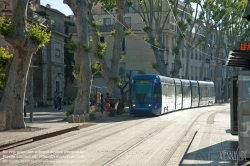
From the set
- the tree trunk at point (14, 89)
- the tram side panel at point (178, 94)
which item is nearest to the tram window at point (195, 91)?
the tram side panel at point (178, 94)

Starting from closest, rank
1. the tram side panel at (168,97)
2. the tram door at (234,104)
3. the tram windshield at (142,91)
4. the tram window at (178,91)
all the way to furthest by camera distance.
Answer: the tram door at (234,104) → the tram windshield at (142,91) → the tram side panel at (168,97) → the tram window at (178,91)

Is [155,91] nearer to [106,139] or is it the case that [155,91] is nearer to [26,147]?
[106,139]

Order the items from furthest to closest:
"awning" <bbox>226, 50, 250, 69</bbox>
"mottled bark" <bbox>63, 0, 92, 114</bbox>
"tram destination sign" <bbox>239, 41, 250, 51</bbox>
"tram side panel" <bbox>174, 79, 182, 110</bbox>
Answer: "tram side panel" <bbox>174, 79, 182, 110</bbox> < "mottled bark" <bbox>63, 0, 92, 114</bbox> < "tram destination sign" <bbox>239, 41, 250, 51</bbox> < "awning" <bbox>226, 50, 250, 69</bbox>

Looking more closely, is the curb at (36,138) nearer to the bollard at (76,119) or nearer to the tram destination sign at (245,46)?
the bollard at (76,119)

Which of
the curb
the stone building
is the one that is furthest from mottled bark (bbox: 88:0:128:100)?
the curb

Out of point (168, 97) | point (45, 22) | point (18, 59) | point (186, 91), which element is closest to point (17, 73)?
point (18, 59)

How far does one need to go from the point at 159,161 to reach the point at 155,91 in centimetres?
2177

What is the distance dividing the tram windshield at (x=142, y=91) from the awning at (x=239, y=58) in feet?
69.0

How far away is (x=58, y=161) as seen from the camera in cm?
1276

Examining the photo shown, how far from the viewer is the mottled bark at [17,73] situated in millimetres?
19828

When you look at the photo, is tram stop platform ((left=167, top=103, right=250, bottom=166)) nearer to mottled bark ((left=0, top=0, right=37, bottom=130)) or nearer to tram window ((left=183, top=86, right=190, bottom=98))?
mottled bark ((left=0, top=0, right=37, bottom=130))

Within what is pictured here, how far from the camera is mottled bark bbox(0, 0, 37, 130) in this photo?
1983cm

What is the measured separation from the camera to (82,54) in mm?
29859

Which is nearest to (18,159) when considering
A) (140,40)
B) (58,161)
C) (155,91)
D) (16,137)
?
(58,161)
